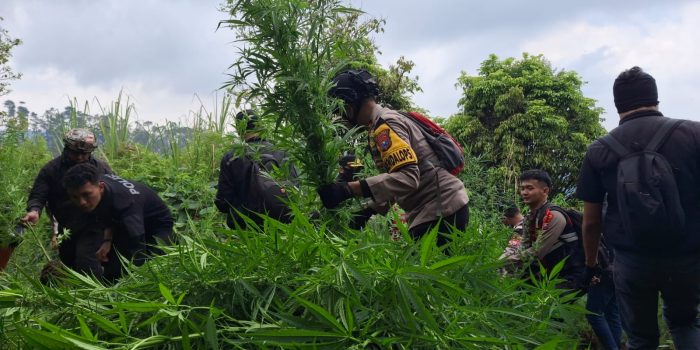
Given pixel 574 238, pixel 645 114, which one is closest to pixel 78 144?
pixel 574 238

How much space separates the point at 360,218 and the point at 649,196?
161 cm

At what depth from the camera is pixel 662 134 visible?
13.7ft

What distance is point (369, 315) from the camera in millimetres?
1953

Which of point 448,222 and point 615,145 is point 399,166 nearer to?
point 448,222

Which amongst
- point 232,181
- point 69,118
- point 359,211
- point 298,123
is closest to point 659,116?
point 359,211

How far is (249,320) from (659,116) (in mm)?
3207

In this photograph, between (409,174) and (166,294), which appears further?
(409,174)

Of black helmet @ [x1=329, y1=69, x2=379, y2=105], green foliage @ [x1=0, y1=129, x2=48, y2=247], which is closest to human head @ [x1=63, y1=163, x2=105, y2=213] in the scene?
green foliage @ [x1=0, y1=129, x2=48, y2=247]

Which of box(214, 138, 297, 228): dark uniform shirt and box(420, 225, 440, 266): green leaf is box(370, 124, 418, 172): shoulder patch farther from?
box(214, 138, 297, 228): dark uniform shirt

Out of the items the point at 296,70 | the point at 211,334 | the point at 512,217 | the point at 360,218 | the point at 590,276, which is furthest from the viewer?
the point at 512,217

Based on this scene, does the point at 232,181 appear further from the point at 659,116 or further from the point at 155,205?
the point at 659,116

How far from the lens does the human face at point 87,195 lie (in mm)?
5203

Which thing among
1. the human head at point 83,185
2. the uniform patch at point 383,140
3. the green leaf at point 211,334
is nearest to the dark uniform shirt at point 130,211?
the human head at point 83,185

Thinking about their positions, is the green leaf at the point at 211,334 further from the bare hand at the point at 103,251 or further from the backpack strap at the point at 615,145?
the bare hand at the point at 103,251
